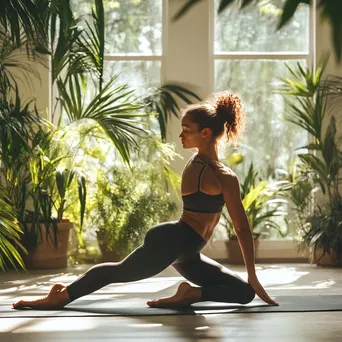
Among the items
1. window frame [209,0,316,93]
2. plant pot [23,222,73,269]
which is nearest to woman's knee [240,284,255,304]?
plant pot [23,222,73,269]

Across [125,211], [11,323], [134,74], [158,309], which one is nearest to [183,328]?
[158,309]

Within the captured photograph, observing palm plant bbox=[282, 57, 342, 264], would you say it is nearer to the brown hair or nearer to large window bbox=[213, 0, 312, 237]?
large window bbox=[213, 0, 312, 237]

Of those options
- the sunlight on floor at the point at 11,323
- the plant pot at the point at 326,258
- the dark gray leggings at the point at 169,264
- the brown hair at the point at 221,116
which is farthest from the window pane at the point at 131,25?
the sunlight on floor at the point at 11,323

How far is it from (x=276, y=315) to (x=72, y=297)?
0.88 metres

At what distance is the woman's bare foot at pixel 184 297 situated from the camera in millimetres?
3320

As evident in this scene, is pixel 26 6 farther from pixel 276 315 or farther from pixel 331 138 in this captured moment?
pixel 331 138

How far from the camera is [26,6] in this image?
3.53m

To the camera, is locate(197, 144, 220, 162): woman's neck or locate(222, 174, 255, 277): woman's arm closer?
locate(222, 174, 255, 277): woman's arm

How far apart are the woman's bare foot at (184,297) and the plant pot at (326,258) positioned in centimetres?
308

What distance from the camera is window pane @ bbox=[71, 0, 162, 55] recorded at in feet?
22.8

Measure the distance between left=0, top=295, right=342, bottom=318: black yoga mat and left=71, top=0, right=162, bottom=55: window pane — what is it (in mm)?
3635

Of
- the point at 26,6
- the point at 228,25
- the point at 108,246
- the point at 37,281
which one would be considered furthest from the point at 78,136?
the point at 26,6

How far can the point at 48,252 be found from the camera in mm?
5984

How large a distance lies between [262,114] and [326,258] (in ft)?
5.07
